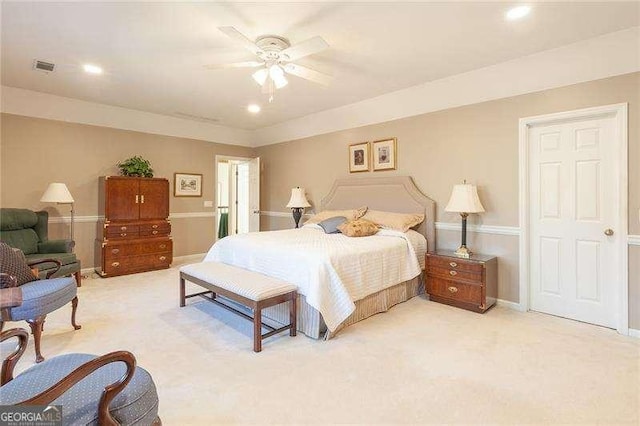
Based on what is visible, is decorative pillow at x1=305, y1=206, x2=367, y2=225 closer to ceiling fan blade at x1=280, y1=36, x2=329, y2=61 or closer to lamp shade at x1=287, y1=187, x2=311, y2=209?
lamp shade at x1=287, y1=187, x2=311, y2=209

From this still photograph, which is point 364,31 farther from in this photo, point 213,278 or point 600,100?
point 213,278

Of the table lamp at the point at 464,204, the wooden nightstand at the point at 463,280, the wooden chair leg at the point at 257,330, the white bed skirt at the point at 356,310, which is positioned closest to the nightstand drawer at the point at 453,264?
the wooden nightstand at the point at 463,280

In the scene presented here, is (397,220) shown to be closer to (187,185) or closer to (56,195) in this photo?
(187,185)

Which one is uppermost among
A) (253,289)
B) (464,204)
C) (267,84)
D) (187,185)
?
(267,84)

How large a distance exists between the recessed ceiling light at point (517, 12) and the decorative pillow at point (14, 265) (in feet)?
15.1

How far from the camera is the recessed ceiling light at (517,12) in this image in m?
2.58

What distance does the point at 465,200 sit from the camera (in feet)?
12.0

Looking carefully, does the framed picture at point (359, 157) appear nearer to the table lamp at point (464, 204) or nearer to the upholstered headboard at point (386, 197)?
the upholstered headboard at point (386, 197)

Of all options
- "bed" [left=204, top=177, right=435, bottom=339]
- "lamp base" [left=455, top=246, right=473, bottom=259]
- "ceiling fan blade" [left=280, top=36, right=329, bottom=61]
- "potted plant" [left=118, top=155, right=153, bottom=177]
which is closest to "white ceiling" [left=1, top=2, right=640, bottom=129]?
"ceiling fan blade" [left=280, top=36, right=329, bottom=61]

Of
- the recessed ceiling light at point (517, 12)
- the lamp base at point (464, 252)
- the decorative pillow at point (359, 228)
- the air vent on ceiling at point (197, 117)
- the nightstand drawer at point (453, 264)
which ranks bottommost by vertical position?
the nightstand drawer at point (453, 264)

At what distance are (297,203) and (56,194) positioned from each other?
3.50 meters

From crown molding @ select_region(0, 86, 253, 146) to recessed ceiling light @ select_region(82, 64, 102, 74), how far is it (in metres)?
1.51

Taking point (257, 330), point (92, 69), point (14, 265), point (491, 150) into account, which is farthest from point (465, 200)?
point (92, 69)

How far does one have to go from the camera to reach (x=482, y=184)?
390 cm
